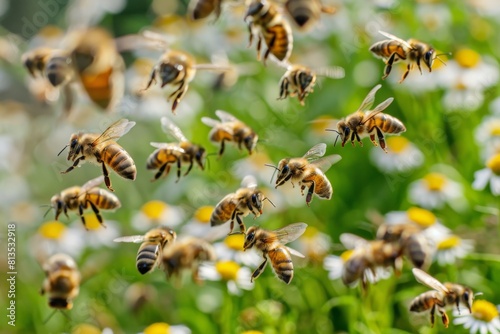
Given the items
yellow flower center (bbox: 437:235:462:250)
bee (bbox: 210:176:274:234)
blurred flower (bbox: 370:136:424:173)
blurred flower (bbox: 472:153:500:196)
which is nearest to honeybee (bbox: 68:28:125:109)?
bee (bbox: 210:176:274:234)

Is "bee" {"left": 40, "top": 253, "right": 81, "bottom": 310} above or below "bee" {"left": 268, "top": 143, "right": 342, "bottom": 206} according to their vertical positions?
below

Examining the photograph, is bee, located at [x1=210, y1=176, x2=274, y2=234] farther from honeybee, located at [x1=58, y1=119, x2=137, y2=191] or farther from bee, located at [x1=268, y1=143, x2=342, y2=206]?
honeybee, located at [x1=58, y1=119, x2=137, y2=191]

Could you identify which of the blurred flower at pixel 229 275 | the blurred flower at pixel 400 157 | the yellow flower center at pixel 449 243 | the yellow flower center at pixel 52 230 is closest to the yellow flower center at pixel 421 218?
the yellow flower center at pixel 449 243

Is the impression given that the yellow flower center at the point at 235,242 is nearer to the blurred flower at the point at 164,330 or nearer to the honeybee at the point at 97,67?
the blurred flower at the point at 164,330

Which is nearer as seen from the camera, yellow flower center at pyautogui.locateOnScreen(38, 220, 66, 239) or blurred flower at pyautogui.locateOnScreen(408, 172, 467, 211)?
blurred flower at pyautogui.locateOnScreen(408, 172, 467, 211)

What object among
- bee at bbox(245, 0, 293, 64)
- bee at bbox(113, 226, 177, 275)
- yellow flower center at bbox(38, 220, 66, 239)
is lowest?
yellow flower center at bbox(38, 220, 66, 239)

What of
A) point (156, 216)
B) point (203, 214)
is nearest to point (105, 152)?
point (203, 214)

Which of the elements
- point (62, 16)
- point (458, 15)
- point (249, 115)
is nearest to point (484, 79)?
point (458, 15)
